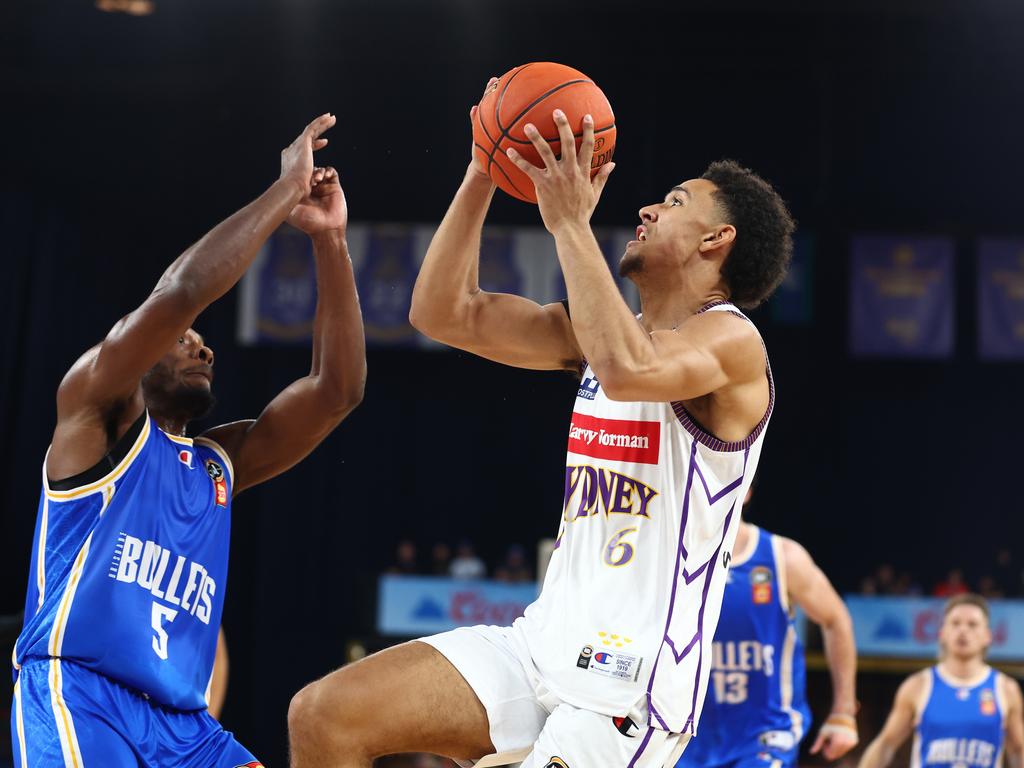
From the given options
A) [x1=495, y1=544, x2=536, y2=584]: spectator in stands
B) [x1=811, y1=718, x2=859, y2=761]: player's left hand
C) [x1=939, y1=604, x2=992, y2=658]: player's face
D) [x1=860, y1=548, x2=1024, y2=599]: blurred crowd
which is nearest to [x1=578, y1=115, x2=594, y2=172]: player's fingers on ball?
[x1=811, y1=718, x2=859, y2=761]: player's left hand


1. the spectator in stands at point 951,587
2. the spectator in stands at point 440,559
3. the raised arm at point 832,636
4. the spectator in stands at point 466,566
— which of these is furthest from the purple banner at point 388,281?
the raised arm at point 832,636

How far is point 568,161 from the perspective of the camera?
2.88m

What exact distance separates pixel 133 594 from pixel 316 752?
810 millimetres

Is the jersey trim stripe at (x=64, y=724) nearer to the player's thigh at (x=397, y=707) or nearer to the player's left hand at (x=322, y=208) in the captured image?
the player's thigh at (x=397, y=707)

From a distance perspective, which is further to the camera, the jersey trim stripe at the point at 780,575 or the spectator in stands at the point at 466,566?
the spectator in stands at the point at 466,566

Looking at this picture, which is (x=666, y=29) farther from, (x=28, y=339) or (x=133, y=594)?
(x=133, y=594)

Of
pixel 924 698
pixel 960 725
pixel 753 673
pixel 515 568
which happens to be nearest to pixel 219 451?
pixel 753 673

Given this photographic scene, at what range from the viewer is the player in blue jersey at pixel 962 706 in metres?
7.59

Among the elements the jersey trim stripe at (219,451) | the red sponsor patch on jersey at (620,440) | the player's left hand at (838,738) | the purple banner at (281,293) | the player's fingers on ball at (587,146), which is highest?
the purple banner at (281,293)

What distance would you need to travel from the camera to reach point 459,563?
13.3m

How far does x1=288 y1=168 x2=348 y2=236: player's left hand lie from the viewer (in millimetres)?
3848

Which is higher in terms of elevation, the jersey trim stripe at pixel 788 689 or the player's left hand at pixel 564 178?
the player's left hand at pixel 564 178

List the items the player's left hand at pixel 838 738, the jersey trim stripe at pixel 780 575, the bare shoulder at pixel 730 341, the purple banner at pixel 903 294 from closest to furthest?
the bare shoulder at pixel 730 341 < the player's left hand at pixel 838 738 < the jersey trim stripe at pixel 780 575 < the purple banner at pixel 903 294

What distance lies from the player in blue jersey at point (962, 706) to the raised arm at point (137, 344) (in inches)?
224
